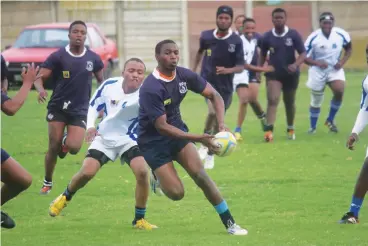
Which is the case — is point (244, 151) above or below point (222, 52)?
below

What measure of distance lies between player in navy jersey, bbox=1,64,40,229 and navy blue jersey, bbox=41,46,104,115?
12.3ft

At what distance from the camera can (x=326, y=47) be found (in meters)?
20.1

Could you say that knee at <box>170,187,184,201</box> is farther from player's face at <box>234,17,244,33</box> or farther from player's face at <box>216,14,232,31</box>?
player's face at <box>234,17,244,33</box>

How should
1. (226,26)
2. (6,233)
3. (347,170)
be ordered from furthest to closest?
(226,26) → (347,170) → (6,233)

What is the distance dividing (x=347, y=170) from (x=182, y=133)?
5.92 metres

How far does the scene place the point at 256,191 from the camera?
13641 millimetres

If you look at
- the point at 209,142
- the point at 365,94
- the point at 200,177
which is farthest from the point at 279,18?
the point at 209,142

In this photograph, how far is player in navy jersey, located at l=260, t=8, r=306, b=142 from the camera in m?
18.7

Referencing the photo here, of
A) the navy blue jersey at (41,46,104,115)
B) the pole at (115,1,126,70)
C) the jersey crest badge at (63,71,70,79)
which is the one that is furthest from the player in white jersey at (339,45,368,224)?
the pole at (115,1,126,70)

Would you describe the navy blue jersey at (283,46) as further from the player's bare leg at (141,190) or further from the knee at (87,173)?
the knee at (87,173)

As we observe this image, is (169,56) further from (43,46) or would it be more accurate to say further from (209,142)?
(43,46)

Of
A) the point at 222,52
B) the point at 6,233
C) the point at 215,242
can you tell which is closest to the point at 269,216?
the point at 215,242

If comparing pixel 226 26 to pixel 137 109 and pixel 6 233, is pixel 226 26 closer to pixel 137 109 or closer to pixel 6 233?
pixel 137 109

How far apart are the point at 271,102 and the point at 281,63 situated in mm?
766
